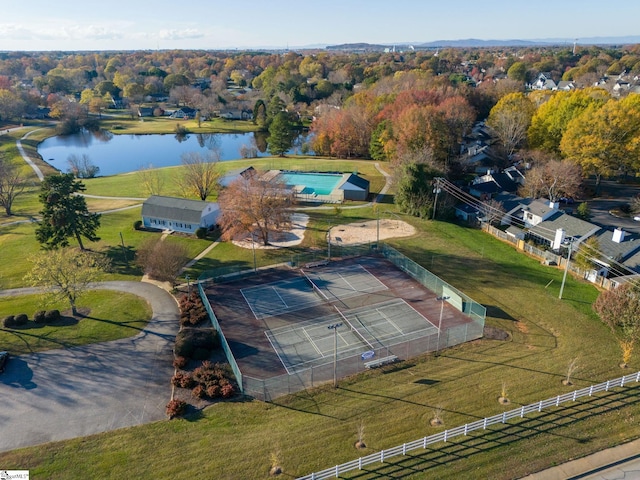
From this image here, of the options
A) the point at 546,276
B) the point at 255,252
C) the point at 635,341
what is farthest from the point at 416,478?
the point at 255,252

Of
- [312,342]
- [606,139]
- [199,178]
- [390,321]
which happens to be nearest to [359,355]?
[312,342]

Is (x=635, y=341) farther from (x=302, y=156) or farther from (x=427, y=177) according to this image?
(x=302, y=156)

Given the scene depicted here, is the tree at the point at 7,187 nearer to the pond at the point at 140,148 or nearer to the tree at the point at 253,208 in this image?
the pond at the point at 140,148

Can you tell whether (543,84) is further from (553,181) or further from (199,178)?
(199,178)

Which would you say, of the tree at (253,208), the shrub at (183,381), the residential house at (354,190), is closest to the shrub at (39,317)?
the shrub at (183,381)

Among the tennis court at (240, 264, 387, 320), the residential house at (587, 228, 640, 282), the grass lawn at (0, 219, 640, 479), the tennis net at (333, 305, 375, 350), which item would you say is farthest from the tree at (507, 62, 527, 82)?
the tennis net at (333, 305, 375, 350)

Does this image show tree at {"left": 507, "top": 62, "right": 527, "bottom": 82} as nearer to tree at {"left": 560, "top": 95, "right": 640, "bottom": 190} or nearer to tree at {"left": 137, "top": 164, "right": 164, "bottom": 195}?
tree at {"left": 560, "top": 95, "right": 640, "bottom": 190}
